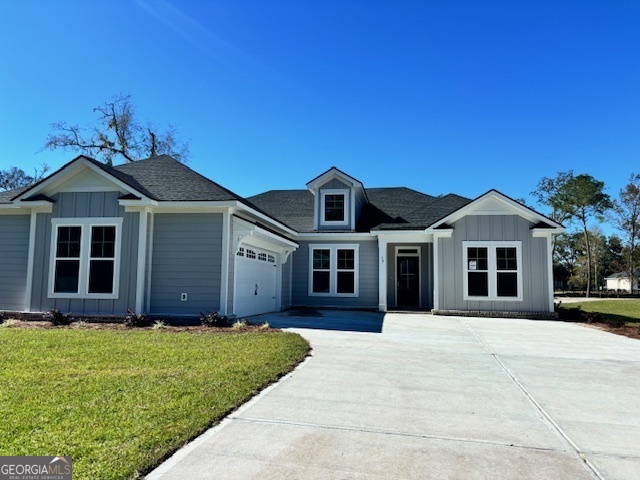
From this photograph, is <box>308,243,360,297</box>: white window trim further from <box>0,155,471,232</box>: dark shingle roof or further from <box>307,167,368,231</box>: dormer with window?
<box>0,155,471,232</box>: dark shingle roof

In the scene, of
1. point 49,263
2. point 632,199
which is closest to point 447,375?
point 49,263

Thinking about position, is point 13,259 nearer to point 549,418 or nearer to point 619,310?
point 549,418

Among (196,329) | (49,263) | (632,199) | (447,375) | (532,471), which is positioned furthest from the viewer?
(632,199)

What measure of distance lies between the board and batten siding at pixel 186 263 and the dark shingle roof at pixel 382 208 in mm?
6236

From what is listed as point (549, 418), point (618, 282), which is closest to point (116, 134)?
point (549, 418)

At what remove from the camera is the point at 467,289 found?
14.4 meters

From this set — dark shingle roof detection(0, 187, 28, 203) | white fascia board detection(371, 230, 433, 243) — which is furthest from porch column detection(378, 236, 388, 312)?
dark shingle roof detection(0, 187, 28, 203)

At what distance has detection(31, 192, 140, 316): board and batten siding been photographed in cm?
1077

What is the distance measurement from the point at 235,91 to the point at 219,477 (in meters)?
13.4

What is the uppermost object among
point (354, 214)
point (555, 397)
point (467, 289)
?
point (354, 214)

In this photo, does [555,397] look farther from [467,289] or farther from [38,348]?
[467,289]

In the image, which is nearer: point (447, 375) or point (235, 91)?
point (447, 375)

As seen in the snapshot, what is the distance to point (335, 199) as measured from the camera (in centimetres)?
1684

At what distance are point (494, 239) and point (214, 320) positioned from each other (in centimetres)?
998
